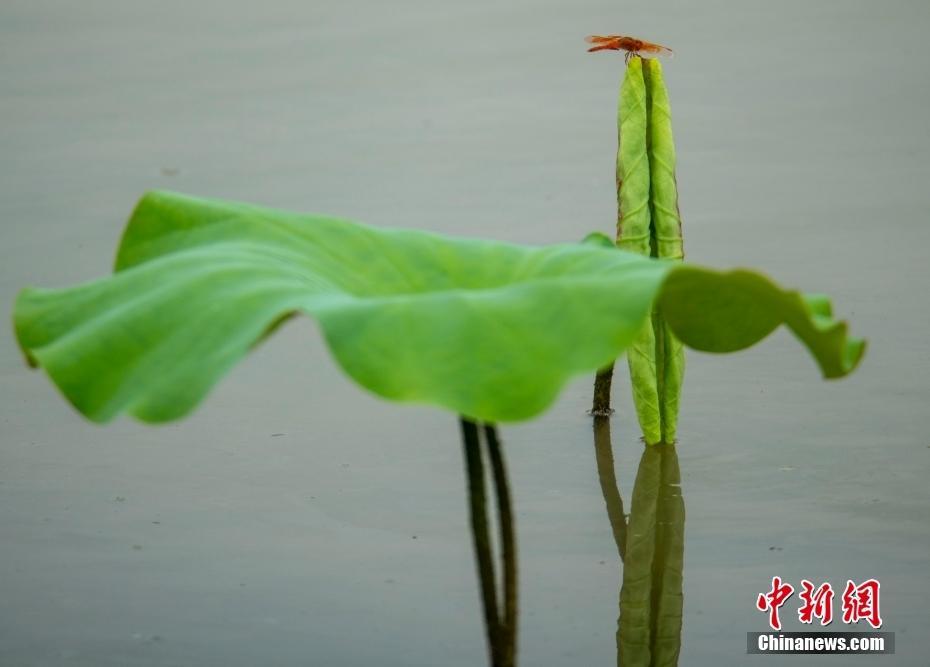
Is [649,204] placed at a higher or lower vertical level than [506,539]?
higher

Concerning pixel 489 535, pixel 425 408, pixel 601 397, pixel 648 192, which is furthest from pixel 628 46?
pixel 489 535

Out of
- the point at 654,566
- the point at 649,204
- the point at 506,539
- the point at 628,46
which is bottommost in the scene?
the point at 654,566

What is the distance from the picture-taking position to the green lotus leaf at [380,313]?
1040 millimetres

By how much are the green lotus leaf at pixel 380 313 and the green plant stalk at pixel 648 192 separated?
98cm

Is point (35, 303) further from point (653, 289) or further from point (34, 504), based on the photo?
point (34, 504)

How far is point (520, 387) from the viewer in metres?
1.03

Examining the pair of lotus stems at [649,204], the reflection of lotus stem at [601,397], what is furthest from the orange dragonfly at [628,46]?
the reflection of lotus stem at [601,397]

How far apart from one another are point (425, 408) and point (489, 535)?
1.53 m

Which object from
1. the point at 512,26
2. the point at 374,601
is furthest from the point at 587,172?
the point at 374,601

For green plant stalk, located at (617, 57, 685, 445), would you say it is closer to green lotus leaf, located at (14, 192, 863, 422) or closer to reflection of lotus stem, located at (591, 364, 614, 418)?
reflection of lotus stem, located at (591, 364, 614, 418)

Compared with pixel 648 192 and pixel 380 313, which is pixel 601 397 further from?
pixel 380 313

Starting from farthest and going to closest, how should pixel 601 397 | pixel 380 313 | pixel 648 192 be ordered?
pixel 601 397 → pixel 648 192 → pixel 380 313

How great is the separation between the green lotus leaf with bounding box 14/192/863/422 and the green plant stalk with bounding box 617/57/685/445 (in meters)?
0.98

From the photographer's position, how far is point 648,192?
236 centimetres
